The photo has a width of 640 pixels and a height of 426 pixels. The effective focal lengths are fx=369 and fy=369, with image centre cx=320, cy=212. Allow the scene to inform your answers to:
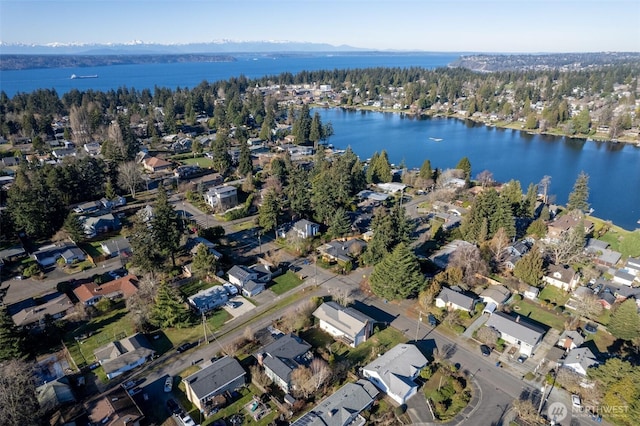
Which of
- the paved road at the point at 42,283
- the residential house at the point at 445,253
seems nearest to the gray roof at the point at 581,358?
the residential house at the point at 445,253

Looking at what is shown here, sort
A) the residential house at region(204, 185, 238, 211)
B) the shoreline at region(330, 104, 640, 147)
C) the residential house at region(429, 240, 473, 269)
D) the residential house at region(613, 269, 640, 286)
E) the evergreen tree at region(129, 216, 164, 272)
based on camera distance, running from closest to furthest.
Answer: the evergreen tree at region(129, 216, 164, 272), the residential house at region(613, 269, 640, 286), the residential house at region(429, 240, 473, 269), the residential house at region(204, 185, 238, 211), the shoreline at region(330, 104, 640, 147)

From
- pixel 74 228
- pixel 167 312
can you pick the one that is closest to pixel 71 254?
pixel 74 228

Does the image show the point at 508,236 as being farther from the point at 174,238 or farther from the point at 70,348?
the point at 70,348

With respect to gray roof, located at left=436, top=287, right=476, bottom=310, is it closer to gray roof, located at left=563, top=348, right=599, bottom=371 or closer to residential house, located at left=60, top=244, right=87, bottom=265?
gray roof, located at left=563, top=348, right=599, bottom=371

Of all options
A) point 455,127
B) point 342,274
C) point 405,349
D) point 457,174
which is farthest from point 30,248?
point 455,127

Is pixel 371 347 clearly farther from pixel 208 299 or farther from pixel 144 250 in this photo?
pixel 144 250

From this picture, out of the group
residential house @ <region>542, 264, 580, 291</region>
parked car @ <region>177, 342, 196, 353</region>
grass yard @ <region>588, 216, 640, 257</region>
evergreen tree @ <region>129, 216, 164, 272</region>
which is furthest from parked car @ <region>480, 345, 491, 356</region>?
evergreen tree @ <region>129, 216, 164, 272</region>
